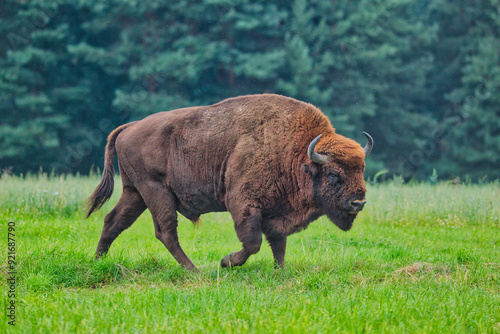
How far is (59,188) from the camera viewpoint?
37.7ft

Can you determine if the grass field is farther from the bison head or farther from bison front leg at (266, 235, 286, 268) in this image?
the bison head

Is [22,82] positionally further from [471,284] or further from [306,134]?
[471,284]

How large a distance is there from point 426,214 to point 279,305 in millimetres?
6992

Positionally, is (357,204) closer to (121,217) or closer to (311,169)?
(311,169)

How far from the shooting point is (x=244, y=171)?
625 cm

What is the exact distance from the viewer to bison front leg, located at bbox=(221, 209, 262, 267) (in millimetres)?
5982

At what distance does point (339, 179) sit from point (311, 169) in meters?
0.35

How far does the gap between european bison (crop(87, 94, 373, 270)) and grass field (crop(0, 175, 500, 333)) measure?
53 centimetres

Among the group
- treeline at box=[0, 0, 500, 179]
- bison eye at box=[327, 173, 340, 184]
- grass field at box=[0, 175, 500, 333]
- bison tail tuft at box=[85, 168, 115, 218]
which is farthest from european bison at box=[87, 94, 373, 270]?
treeline at box=[0, 0, 500, 179]

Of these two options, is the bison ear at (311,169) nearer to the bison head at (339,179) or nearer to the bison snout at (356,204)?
the bison head at (339,179)

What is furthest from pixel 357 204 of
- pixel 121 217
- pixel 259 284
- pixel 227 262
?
pixel 121 217

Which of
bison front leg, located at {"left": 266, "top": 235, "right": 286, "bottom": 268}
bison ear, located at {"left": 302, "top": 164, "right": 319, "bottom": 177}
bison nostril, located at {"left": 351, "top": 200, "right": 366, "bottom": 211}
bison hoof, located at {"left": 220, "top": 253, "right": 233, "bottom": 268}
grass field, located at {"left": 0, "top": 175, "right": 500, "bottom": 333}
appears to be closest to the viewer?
grass field, located at {"left": 0, "top": 175, "right": 500, "bottom": 333}

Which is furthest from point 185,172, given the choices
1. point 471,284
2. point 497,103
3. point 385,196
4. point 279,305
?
point 497,103

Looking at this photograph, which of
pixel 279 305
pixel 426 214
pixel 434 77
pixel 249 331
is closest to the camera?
pixel 249 331
